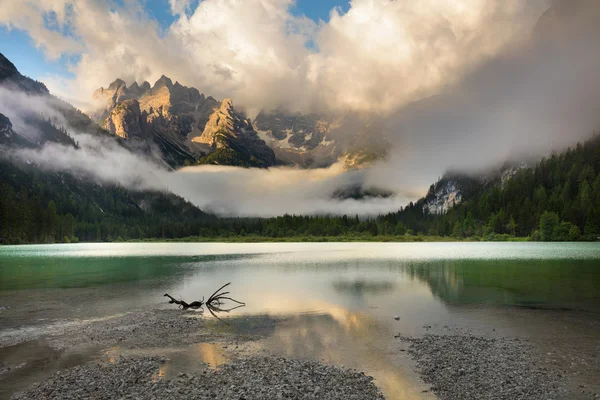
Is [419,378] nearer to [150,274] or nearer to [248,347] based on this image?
[248,347]

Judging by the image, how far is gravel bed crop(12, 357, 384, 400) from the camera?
1789cm

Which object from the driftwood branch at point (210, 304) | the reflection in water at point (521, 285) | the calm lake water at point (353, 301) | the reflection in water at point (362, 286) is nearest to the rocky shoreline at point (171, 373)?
the calm lake water at point (353, 301)

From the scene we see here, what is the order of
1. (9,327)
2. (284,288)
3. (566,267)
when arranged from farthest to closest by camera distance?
(566,267)
(284,288)
(9,327)

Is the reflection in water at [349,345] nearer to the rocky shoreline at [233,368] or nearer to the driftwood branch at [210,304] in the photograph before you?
the rocky shoreline at [233,368]

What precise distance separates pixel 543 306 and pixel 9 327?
1872 inches

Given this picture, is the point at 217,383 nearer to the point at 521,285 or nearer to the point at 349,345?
the point at 349,345

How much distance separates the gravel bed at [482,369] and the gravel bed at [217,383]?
3.80 meters

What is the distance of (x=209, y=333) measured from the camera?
30812 mm

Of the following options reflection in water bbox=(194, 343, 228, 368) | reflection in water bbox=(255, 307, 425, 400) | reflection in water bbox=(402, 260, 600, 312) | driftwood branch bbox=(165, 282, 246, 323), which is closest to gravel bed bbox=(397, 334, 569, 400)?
reflection in water bbox=(255, 307, 425, 400)

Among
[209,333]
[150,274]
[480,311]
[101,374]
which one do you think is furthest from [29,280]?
[480,311]

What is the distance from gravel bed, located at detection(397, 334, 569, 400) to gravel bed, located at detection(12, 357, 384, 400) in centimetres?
380

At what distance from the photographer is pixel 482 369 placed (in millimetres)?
21125

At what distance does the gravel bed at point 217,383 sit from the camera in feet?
58.7

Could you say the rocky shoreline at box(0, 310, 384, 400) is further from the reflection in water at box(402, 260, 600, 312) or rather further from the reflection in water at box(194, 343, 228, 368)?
the reflection in water at box(402, 260, 600, 312)
